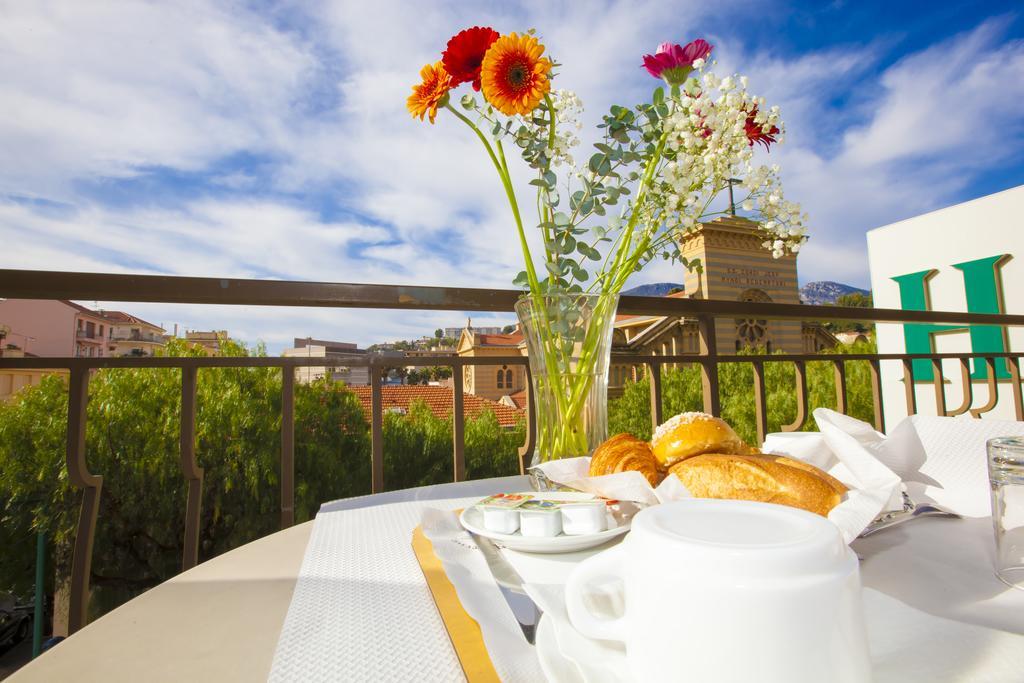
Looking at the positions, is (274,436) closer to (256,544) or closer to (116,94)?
(256,544)

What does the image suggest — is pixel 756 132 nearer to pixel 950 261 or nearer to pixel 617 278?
pixel 617 278

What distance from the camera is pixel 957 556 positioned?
0.40m

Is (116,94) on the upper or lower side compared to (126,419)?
upper

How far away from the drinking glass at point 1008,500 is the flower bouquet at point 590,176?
1.48ft

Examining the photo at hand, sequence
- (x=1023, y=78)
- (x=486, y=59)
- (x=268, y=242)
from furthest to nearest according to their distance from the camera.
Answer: (x=268, y=242) → (x=1023, y=78) → (x=486, y=59)

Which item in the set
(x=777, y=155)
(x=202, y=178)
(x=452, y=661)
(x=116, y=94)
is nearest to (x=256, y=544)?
(x=452, y=661)

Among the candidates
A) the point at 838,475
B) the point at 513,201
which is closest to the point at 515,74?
the point at 513,201

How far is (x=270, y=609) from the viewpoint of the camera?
0.40 m

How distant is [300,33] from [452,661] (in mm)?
27471

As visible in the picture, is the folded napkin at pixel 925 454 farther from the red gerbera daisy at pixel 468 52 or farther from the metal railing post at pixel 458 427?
the metal railing post at pixel 458 427

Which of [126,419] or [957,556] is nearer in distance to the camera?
[957,556]

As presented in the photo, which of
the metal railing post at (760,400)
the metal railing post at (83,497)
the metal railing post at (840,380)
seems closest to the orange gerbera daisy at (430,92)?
the metal railing post at (83,497)

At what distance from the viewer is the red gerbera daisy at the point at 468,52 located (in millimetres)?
765

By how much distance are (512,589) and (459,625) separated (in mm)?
64
